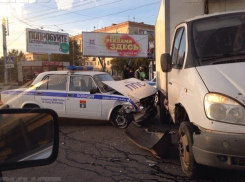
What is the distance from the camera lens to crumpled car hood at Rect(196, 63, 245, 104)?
114 inches

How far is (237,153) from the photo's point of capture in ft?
9.04

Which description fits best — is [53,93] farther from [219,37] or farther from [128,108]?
[219,37]

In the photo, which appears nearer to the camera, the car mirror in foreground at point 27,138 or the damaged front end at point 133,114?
the car mirror in foreground at point 27,138

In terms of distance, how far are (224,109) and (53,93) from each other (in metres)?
5.38

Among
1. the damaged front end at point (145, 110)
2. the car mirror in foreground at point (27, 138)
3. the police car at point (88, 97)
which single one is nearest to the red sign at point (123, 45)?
the police car at point (88, 97)

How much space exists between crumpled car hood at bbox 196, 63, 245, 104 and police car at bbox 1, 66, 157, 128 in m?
3.34

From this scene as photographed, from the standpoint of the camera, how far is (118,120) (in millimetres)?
6758

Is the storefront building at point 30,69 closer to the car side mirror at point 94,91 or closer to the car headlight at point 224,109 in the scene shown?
the car side mirror at point 94,91

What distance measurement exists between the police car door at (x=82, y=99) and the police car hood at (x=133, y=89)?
537 millimetres

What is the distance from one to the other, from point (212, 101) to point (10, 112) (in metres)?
2.18

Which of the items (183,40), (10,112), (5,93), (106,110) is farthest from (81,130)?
(10,112)

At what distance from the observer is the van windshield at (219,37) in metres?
3.69

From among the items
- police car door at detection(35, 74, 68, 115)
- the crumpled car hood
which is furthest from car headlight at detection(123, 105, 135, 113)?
the crumpled car hood

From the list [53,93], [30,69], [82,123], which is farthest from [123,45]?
[53,93]
